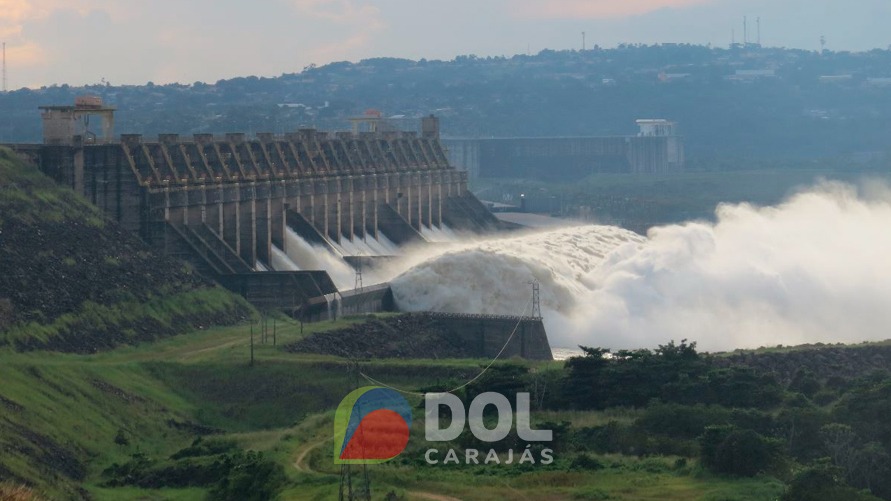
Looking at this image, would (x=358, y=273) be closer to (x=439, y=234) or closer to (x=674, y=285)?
(x=674, y=285)

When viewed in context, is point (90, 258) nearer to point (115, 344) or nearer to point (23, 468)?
point (115, 344)

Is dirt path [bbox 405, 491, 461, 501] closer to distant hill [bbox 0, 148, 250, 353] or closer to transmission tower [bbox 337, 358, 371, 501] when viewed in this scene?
transmission tower [bbox 337, 358, 371, 501]

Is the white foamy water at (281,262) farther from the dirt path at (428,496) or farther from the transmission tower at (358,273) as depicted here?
the dirt path at (428,496)

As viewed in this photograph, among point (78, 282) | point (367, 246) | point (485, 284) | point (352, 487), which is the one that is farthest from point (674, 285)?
point (352, 487)

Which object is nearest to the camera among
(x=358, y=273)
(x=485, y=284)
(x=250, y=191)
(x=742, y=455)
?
(x=742, y=455)

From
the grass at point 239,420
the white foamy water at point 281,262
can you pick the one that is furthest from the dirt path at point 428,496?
the white foamy water at point 281,262

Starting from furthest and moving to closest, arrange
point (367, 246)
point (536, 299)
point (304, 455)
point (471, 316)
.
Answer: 1. point (367, 246)
2. point (536, 299)
3. point (471, 316)
4. point (304, 455)

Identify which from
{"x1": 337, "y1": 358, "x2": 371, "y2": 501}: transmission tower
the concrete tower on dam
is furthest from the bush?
the concrete tower on dam

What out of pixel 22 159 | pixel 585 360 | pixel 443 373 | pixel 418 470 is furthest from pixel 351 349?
pixel 418 470
